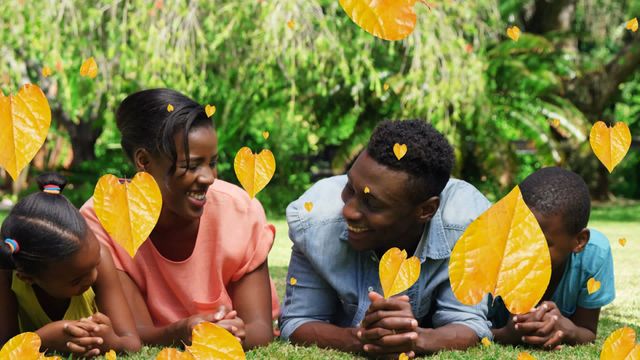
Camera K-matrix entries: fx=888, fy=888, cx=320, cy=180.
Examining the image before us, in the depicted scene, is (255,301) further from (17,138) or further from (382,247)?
(17,138)

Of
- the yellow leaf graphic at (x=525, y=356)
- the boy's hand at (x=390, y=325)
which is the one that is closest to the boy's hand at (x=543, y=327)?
the yellow leaf graphic at (x=525, y=356)

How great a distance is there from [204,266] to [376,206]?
34.9 inches

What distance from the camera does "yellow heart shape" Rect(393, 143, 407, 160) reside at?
325 cm

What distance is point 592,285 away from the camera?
3.73 meters

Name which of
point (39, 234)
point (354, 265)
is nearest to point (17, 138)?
point (39, 234)

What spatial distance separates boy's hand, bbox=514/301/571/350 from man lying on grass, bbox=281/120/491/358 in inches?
6.1

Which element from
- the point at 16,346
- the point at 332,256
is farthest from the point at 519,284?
the point at 16,346

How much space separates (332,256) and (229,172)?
11.4 m

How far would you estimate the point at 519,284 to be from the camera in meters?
3.34

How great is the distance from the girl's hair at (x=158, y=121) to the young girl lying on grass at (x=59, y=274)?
37cm
